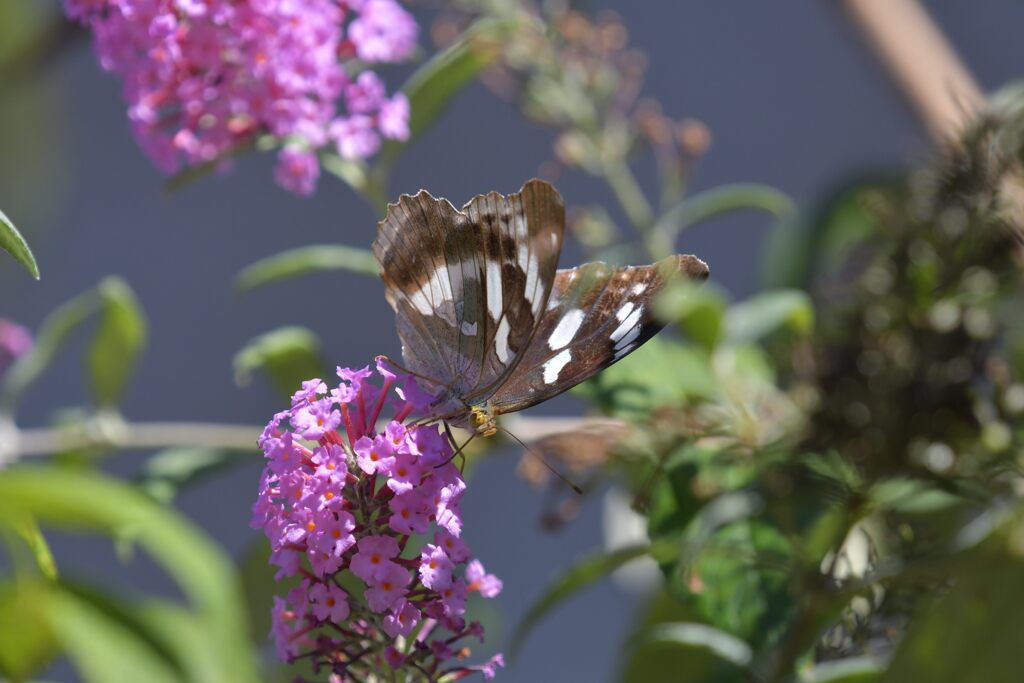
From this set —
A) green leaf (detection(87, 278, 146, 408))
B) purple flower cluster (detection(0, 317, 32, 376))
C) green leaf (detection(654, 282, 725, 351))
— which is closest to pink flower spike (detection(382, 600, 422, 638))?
green leaf (detection(654, 282, 725, 351))

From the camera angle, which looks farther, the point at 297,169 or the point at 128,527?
the point at 297,169

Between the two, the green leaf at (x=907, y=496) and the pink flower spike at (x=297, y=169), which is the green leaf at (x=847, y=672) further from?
the pink flower spike at (x=297, y=169)

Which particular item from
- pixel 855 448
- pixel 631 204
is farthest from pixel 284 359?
pixel 855 448

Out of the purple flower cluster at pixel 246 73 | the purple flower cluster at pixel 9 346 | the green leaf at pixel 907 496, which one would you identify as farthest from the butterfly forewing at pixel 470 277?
the purple flower cluster at pixel 9 346

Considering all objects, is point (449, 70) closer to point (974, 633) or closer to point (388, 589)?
point (388, 589)

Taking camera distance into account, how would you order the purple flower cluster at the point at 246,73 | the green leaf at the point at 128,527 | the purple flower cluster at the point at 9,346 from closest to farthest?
the green leaf at the point at 128,527 → the purple flower cluster at the point at 246,73 → the purple flower cluster at the point at 9,346

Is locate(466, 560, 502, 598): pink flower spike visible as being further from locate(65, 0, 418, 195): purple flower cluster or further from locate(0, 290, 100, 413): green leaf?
locate(0, 290, 100, 413): green leaf

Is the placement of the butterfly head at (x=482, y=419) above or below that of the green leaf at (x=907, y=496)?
above
